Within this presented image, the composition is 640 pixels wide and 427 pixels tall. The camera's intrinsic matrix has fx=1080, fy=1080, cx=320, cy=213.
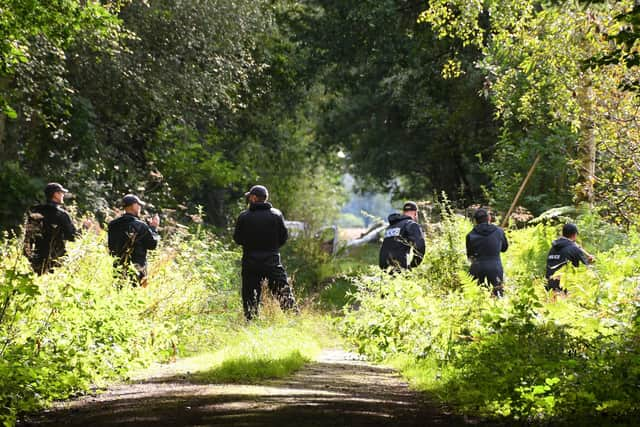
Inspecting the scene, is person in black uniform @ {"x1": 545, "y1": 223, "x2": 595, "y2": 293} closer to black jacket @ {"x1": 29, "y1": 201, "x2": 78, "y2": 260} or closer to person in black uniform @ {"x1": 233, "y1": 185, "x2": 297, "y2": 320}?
person in black uniform @ {"x1": 233, "y1": 185, "x2": 297, "y2": 320}

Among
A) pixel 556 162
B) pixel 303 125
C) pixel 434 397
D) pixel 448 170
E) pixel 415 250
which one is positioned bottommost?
pixel 434 397

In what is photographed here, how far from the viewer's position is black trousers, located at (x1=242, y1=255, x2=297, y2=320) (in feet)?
49.2

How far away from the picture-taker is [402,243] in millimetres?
16641

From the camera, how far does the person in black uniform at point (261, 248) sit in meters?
14.9

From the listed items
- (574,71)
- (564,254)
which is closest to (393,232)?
(564,254)

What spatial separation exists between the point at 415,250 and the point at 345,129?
28.0 metres

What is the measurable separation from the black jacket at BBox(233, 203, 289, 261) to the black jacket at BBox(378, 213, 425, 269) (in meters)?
2.20

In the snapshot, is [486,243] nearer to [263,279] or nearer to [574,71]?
[574,71]

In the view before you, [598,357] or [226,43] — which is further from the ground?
[226,43]

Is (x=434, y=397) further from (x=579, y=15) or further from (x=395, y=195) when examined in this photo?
(x=395, y=195)

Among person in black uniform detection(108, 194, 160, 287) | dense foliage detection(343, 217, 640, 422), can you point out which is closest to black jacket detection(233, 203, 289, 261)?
person in black uniform detection(108, 194, 160, 287)

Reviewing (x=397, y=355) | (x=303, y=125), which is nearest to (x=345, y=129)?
(x=303, y=125)

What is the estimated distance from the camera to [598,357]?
7.85m

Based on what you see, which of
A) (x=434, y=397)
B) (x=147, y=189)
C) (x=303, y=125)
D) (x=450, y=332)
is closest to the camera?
(x=434, y=397)
